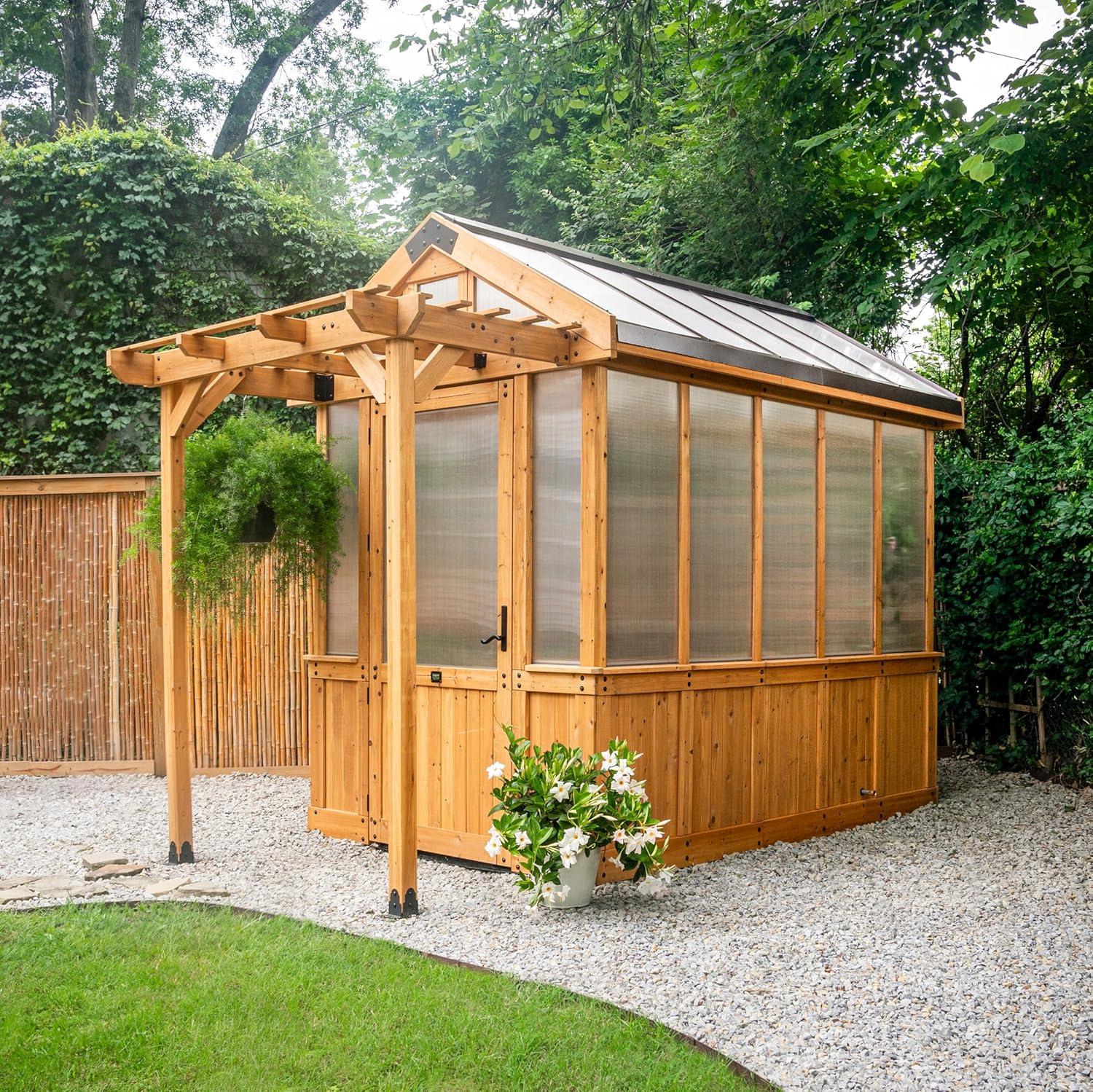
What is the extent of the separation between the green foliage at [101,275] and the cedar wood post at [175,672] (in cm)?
407

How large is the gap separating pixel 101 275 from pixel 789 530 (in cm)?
657

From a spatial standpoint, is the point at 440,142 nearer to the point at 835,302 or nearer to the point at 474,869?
the point at 835,302

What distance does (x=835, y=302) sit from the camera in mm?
11125

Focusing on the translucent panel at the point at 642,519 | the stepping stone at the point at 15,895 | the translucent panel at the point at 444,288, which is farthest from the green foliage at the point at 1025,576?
the stepping stone at the point at 15,895

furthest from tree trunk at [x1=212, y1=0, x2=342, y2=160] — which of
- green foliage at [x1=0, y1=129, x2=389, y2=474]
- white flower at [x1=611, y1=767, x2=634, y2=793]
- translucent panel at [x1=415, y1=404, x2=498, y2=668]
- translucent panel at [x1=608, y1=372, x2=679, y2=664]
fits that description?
white flower at [x1=611, y1=767, x2=634, y2=793]

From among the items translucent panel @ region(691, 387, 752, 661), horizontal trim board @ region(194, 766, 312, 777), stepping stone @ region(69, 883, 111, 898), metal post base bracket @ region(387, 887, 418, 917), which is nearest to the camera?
metal post base bracket @ region(387, 887, 418, 917)

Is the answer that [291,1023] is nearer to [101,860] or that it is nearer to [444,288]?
[101,860]

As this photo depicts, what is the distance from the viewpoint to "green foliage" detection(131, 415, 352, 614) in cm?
598

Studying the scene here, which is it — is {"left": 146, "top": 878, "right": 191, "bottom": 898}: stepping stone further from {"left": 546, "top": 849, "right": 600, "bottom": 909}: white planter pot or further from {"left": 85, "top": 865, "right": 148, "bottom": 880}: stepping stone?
{"left": 546, "top": 849, "right": 600, "bottom": 909}: white planter pot

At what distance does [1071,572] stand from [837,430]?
1.95 metres

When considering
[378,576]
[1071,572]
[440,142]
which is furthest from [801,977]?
[440,142]

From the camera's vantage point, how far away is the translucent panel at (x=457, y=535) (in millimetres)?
6051

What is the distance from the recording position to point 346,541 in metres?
6.71

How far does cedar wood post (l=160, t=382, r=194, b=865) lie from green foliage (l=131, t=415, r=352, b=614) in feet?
0.25
